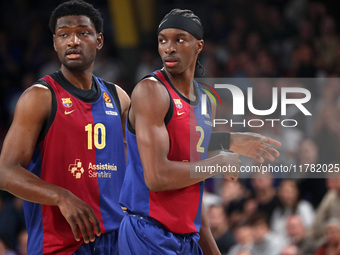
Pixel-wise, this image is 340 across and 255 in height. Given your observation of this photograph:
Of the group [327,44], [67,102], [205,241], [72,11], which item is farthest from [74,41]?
[327,44]

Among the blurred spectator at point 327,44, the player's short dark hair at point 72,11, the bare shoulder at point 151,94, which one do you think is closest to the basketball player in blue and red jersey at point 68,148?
the player's short dark hair at point 72,11

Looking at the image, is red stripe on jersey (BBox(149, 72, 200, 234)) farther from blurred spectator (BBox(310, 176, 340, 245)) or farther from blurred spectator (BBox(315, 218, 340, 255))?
blurred spectator (BBox(310, 176, 340, 245))

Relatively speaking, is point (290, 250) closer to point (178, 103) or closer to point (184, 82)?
point (184, 82)

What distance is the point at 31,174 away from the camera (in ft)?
11.3

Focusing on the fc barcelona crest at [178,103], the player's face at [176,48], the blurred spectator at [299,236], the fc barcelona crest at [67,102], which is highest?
the player's face at [176,48]

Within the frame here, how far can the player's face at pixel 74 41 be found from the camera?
3779 millimetres

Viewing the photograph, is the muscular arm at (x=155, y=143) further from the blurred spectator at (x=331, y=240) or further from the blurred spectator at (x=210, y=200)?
the blurred spectator at (x=210, y=200)

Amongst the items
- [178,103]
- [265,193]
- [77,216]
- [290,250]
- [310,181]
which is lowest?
[290,250]

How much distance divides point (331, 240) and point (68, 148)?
386 cm

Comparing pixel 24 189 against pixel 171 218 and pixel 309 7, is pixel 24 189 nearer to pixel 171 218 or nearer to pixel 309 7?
pixel 171 218

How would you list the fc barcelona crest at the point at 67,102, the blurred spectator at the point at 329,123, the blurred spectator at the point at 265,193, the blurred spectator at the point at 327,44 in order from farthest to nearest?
the blurred spectator at the point at 327,44 < the blurred spectator at the point at 265,193 < the blurred spectator at the point at 329,123 < the fc barcelona crest at the point at 67,102

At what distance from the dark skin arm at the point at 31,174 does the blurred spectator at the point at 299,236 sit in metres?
3.89

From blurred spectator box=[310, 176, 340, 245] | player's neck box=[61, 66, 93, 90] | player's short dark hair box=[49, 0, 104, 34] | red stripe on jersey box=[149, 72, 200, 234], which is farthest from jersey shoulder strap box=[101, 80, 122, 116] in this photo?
blurred spectator box=[310, 176, 340, 245]

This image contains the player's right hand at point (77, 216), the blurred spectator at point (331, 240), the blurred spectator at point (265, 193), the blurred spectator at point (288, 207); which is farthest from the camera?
the blurred spectator at point (265, 193)
